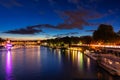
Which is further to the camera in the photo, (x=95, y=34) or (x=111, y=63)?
(x=95, y=34)

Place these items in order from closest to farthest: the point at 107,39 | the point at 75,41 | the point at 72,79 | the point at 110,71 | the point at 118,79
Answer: the point at 118,79 → the point at 72,79 → the point at 110,71 → the point at 107,39 → the point at 75,41

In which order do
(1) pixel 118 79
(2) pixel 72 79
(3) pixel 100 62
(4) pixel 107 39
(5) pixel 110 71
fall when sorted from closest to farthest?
(1) pixel 118 79
(2) pixel 72 79
(5) pixel 110 71
(3) pixel 100 62
(4) pixel 107 39

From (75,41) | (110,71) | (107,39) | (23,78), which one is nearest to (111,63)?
(110,71)

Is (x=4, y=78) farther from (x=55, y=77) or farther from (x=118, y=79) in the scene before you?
(x=118, y=79)

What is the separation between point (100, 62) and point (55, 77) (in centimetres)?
1388

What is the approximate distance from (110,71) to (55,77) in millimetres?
9037

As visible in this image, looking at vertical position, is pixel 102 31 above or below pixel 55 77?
above

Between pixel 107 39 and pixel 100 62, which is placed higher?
pixel 107 39

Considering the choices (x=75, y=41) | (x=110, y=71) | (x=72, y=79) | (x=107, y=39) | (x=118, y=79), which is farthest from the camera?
(x=75, y=41)

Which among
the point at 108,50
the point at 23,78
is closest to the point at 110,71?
the point at 23,78

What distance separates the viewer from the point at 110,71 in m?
36.1

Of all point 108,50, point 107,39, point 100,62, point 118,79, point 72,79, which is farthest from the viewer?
point 107,39

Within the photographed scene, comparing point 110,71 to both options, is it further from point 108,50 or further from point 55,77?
point 108,50

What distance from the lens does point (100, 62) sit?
1822 inches
